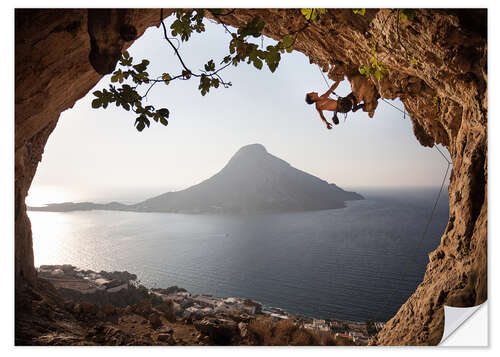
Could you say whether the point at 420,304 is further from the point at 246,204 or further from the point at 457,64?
the point at 246,204

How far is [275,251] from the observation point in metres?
15.0

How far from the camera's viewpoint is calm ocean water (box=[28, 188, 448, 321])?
21.9 feet

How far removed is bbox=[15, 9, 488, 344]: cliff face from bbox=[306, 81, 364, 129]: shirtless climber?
0.17m

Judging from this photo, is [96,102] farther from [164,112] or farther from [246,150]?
[246,150]

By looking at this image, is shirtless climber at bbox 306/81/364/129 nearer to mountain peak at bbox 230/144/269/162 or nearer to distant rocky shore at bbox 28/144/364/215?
mountain peak at bbox 230/144/269/162

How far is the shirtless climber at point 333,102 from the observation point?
9.16ft

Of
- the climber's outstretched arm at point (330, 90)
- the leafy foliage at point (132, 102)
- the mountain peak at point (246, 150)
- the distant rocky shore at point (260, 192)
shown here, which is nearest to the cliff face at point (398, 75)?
the climber's outstretched arm at point (330, 90)

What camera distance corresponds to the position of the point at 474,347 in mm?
1805

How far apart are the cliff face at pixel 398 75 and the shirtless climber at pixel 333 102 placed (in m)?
0.17

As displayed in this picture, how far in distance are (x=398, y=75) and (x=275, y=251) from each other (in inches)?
547
